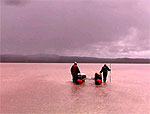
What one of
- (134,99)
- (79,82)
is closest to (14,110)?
(134,99)

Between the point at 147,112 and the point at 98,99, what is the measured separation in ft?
8.27

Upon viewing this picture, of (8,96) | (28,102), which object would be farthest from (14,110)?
(8,96)

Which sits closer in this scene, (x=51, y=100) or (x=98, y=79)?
(x=51, y=100)

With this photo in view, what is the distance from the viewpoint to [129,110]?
7828mm

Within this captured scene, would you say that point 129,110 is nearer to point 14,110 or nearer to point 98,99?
point 98,99

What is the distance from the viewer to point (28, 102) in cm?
896

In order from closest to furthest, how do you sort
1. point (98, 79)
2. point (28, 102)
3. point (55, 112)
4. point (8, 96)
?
point (55, 112)
point (28, 102)
point (8, 96)
point (98, 79)

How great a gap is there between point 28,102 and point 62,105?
156 cm

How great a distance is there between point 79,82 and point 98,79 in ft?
4.42

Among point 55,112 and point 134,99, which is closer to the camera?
point 55,112

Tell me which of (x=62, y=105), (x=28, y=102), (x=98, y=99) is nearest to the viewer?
(x=62, y=105)

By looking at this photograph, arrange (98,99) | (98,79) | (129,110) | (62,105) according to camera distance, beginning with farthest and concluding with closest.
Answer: (98,79), (98,99), (62,105), (129,110)

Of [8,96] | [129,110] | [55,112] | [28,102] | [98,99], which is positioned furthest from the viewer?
[8,96]

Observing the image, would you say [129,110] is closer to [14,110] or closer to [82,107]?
[82,107]
